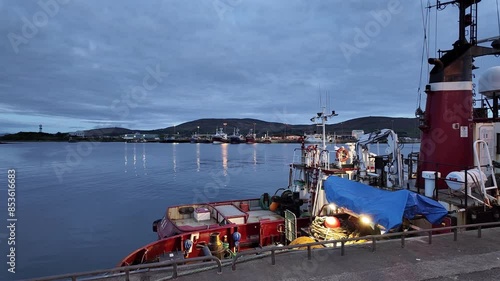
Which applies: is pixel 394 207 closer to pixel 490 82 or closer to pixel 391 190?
pixel 391 190

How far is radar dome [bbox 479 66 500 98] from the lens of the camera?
17938 millimetres

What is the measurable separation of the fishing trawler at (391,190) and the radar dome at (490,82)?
52mm

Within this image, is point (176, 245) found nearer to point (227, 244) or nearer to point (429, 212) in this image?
point (227, 244)

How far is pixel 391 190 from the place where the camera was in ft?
47.9

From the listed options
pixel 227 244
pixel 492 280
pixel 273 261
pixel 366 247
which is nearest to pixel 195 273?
pixel 273 261

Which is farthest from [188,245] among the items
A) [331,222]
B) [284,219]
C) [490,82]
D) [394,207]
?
[490,82]

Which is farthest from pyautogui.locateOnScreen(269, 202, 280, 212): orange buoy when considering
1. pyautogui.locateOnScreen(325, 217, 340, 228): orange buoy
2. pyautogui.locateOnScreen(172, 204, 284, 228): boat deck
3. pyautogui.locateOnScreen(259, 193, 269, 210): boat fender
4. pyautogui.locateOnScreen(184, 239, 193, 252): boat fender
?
pyautogui.locateOnScreen(184, 239, 193, 252): boat fender

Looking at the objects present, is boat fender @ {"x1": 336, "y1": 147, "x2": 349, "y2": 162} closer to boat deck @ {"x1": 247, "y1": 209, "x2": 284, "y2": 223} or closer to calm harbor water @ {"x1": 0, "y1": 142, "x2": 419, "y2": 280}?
boat deck @ {"x1": 247, "y1": 209, "x2": 284, "y2": 223}

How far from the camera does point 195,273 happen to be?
7.04 meters

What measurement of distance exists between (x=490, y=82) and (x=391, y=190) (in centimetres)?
975

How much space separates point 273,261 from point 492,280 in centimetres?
457

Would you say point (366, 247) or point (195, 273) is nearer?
point (195, 273)

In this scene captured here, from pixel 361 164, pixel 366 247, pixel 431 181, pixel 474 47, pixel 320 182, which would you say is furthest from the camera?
pixel 361 164

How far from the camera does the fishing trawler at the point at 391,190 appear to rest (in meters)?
11.3
